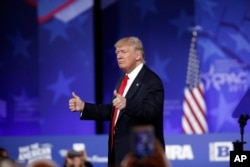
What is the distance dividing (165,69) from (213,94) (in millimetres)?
694

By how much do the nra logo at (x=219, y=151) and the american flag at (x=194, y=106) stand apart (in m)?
0.82

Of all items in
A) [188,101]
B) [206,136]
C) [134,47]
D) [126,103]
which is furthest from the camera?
[188,101]

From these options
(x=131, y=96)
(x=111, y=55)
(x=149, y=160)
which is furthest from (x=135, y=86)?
(x=111, y=55)

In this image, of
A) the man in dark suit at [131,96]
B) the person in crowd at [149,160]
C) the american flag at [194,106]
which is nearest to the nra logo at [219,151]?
the american flag at [194,106]

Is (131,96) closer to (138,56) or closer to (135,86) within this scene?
(135,86)

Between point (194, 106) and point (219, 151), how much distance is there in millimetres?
992

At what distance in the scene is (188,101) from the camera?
8664 millimetres

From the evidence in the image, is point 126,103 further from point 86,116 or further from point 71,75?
point 71,75

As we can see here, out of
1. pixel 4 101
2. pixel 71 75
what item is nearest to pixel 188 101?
pixel 71 75

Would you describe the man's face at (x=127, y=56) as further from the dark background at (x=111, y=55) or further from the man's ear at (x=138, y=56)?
the dark background at (x=111, y=55)

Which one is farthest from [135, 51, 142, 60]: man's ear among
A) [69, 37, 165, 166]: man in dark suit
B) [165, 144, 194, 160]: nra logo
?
[165, 144, 194, 160]: nra logo

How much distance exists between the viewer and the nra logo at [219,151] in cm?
777

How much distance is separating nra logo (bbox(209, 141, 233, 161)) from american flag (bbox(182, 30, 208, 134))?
82cm

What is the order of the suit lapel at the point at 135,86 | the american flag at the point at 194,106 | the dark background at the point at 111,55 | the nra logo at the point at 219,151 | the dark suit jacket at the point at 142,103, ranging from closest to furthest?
the dark suit jacket at the point at 142,103 < the suit lapel at the point at 135,86 < the nra logo at the point at 219,151 < the american flag at the point at 194,106 < the dark background at the point at 111,55
